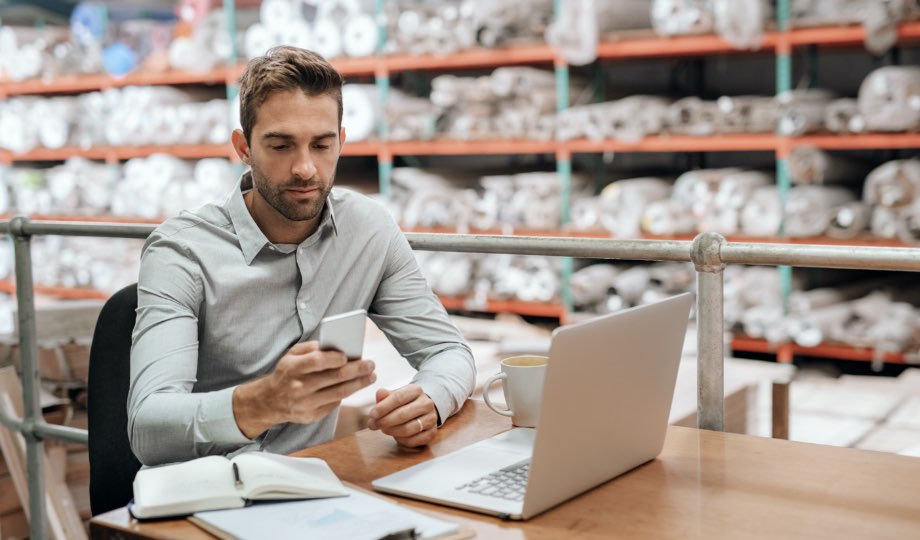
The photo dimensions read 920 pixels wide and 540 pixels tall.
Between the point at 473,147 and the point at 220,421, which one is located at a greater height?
the point at 473,147

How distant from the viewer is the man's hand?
1510 millimetres

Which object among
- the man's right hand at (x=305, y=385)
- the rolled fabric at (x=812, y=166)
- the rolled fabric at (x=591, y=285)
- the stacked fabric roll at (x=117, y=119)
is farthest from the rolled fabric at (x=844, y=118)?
the stacked fabric roll at (x=117, y=119)

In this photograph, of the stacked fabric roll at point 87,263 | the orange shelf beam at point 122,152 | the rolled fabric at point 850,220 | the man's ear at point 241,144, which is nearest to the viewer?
the man's ear at point 241,144

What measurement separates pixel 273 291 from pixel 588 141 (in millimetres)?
3488

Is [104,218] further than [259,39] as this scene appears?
Yes

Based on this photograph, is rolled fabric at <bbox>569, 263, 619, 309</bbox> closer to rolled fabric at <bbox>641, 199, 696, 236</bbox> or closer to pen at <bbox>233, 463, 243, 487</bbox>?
rolled fabric at <bbox>641, 199, 696, 236</bbox>

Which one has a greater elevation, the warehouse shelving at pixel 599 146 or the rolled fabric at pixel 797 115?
the rolled fabric at pixel 797 115

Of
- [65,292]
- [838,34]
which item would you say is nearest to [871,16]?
[838,34]

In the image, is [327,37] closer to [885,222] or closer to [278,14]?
[278,14]

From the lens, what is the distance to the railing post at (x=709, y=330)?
5.29ft

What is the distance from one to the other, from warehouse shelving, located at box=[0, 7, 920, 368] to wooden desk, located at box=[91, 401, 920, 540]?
3129 mm

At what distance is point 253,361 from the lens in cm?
177

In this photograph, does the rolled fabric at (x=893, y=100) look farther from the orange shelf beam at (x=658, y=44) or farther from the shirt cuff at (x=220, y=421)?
the shirt cuff at (x=220, y=421)

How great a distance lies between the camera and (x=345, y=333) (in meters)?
1.27
